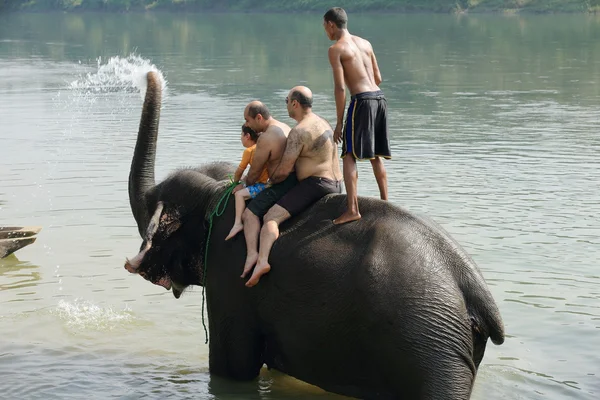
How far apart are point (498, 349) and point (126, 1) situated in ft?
308

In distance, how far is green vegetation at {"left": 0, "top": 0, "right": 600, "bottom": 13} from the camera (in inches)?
2701

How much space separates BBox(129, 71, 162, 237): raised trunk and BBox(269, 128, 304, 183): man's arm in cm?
117

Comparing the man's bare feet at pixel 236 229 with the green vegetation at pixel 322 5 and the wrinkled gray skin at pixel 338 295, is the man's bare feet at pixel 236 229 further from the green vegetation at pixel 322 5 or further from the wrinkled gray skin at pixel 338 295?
the green vegetation at pixel 322 5

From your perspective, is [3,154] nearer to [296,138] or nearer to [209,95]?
[209,95]

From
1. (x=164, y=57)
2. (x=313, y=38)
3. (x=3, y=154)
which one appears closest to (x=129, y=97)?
(x=3, y=154)

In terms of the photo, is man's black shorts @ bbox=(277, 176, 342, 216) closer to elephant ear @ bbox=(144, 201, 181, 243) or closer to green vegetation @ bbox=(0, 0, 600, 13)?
elephant ear @ bbox=(144, 201, 181, 243)

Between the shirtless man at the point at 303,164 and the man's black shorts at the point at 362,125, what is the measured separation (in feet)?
1.05

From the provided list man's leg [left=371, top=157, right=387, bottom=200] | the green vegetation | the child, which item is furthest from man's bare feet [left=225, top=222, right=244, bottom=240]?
the green vegetation

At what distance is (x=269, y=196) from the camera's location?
7820mm

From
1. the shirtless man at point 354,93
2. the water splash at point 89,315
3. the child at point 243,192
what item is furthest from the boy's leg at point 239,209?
the water splash at point 89,315

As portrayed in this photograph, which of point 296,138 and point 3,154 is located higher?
point 296,138

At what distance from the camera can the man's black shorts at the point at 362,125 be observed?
8.03 metres

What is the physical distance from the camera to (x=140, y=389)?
896 centimetres

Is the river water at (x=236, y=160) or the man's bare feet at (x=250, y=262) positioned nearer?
the man's bare feet at (x=250, y=262)
